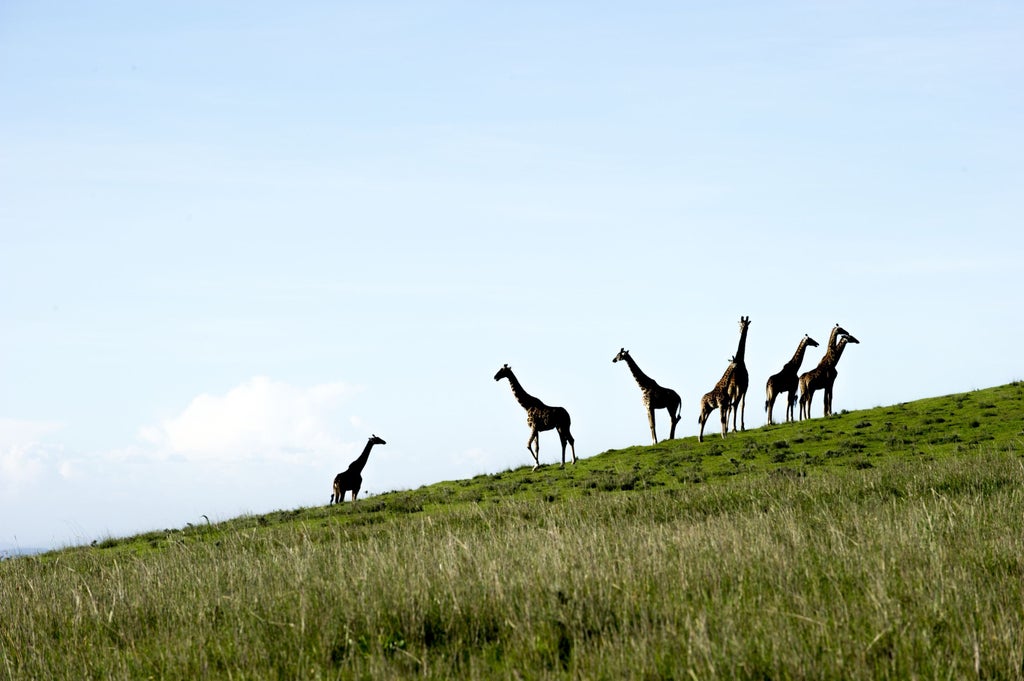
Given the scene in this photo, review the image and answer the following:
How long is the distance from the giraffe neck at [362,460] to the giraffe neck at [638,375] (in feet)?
32.4

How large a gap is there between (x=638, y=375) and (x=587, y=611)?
87.5 feet

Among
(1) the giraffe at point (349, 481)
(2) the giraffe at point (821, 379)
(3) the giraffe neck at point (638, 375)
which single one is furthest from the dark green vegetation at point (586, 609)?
(2) the giraffe at point (821, 379)

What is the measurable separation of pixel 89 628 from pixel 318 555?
3224mm

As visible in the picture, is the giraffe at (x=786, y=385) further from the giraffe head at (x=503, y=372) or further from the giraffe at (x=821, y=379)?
the giraffe head at (x=503, y=372)

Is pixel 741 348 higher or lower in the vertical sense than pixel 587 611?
higher

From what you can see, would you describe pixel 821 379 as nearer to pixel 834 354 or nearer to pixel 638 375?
pixel 834 354

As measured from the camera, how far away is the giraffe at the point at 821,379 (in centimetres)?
3675

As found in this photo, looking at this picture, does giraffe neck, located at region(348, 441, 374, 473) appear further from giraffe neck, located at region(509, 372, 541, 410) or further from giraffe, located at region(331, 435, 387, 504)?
giraffe neck, located at region(509, 372, 541, 410)

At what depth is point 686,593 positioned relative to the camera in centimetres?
846

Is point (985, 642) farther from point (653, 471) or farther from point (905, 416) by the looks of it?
point (905, 416)

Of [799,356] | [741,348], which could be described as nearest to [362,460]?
[741,348]

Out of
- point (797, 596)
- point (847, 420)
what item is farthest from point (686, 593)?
Result: point (847, 420)

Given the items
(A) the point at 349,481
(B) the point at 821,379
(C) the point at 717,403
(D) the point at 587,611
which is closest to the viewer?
(D) the point at 587,611

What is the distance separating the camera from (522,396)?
3133cm
